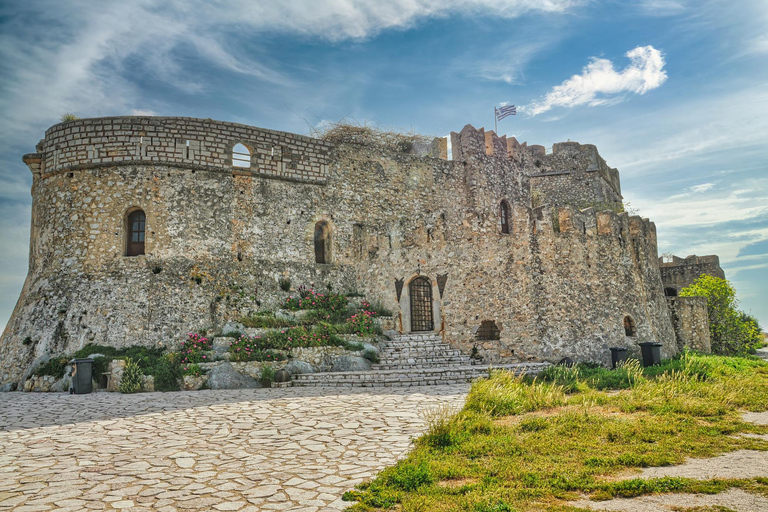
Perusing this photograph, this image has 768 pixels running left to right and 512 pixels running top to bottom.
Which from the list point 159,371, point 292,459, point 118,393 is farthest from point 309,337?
point 292,459

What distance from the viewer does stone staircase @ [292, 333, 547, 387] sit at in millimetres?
14359

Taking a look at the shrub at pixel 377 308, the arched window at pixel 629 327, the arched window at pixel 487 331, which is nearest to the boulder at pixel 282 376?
the shrub at pixel 377 308

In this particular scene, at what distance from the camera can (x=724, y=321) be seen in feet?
81.4

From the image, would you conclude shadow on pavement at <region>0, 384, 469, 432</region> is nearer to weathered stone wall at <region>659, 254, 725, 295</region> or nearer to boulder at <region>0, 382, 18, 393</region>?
boulder at <region>0, 382, 18, 393</region>

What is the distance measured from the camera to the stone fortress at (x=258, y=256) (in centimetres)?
1781

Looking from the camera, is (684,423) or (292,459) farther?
(684,423)

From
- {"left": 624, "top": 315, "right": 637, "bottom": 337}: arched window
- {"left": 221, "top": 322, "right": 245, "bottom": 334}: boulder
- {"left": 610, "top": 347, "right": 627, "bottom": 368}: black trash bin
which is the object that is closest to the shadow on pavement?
{"left": 221, "top": 322, "right": 245, "bottom": 334}: boulder

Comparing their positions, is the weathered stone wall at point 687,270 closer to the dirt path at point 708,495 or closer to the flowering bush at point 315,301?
the flowering bush at point 315,301

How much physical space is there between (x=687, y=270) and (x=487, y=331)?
2054 centimetres

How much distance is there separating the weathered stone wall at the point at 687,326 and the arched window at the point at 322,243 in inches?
637

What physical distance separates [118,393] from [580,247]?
16.2 meters

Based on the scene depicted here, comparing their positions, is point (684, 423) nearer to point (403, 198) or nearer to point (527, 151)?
point (403, 198)

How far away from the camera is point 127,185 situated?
18.8 m

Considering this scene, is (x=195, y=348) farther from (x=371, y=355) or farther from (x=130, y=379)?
(x=371, y=355)
